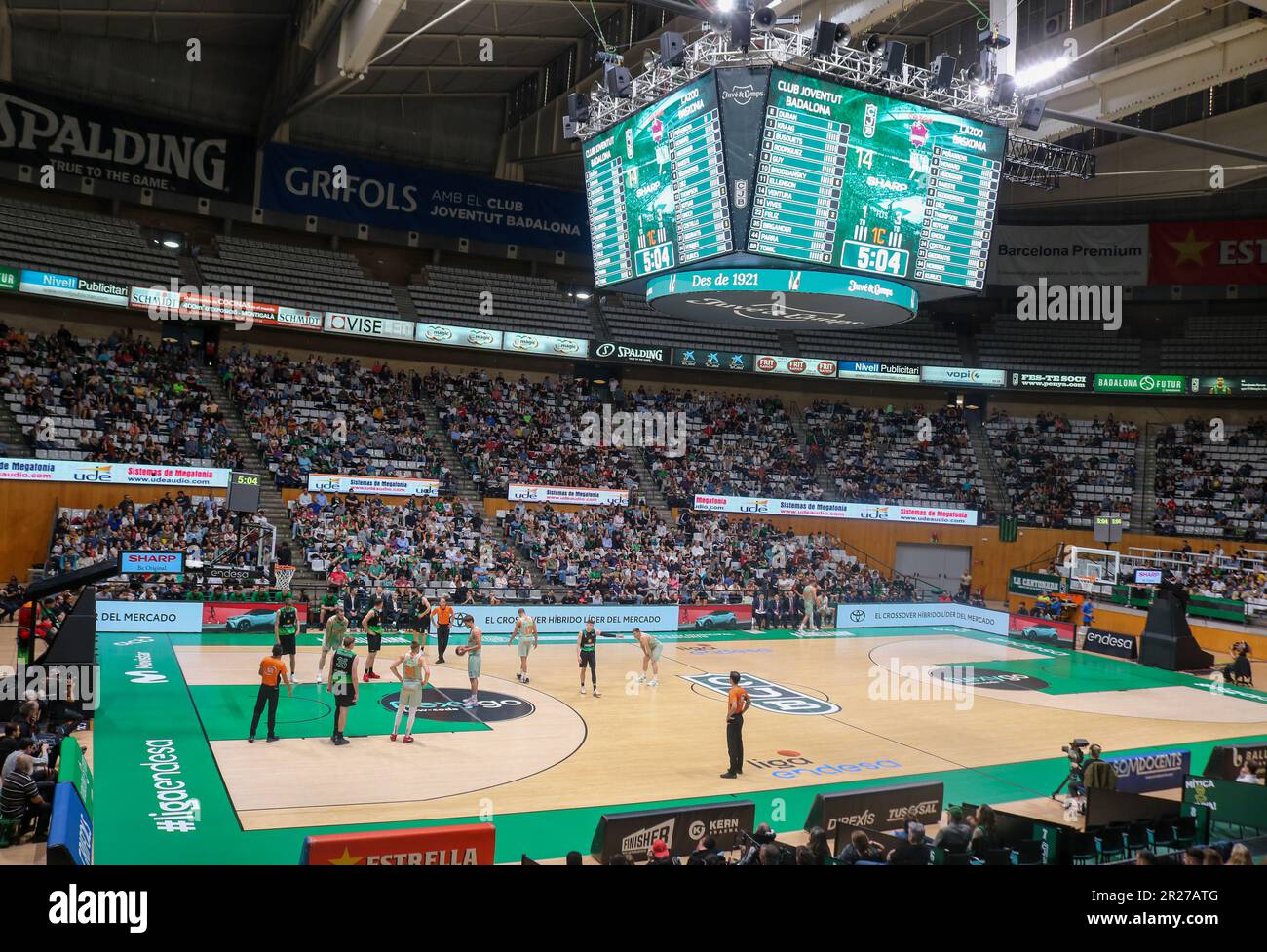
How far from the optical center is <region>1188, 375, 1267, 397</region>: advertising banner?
3622cm

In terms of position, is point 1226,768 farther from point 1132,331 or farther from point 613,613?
A: point 1132,331

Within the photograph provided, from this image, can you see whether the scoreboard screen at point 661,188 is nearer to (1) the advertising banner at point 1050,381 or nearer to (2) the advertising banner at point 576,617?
(2) the advertising banner at point 576,617

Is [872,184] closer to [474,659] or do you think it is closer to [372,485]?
[474,659]

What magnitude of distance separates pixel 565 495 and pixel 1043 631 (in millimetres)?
15868

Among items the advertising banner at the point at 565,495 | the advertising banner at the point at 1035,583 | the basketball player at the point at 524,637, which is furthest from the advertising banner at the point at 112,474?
the advertising banner at the point at 1035,583

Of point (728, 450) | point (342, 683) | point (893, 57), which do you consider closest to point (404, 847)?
point (342, 683)

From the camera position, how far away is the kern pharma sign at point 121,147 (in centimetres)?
3036

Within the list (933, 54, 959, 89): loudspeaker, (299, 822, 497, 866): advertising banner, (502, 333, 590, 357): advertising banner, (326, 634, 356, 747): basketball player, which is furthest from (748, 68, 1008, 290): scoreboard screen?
(502, 333, 590, 357): advertising banner

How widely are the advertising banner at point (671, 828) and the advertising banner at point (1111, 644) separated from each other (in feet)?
68.9

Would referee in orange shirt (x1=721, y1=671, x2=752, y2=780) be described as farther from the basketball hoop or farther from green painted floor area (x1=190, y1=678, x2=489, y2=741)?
the basketball hoop

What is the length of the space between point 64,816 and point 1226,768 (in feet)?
48.0

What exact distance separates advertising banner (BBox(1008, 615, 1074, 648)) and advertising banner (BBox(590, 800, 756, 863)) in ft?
72.9

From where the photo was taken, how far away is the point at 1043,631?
30.6m
